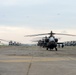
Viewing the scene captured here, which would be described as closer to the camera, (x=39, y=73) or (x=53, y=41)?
(x=39, y=73)

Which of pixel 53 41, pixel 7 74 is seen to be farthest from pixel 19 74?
pixel 53 41

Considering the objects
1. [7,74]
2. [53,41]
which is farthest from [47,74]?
[53,41]

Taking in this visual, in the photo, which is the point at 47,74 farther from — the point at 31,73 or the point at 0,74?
the point at 0,74

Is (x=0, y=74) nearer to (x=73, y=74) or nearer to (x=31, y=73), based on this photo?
(x=31, y=73)

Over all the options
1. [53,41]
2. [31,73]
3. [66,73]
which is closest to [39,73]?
[31,73]

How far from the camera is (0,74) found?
16.5 meters

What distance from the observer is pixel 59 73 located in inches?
672

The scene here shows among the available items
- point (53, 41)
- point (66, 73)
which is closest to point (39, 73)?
point (66, 73)

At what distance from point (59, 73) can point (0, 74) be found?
334 centimetres

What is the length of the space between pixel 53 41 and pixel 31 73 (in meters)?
48.1

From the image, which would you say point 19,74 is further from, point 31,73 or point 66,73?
point 66,73

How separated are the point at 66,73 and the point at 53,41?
48.2 m

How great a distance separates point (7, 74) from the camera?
54.5 feet

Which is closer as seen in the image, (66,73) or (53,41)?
(66,73)
